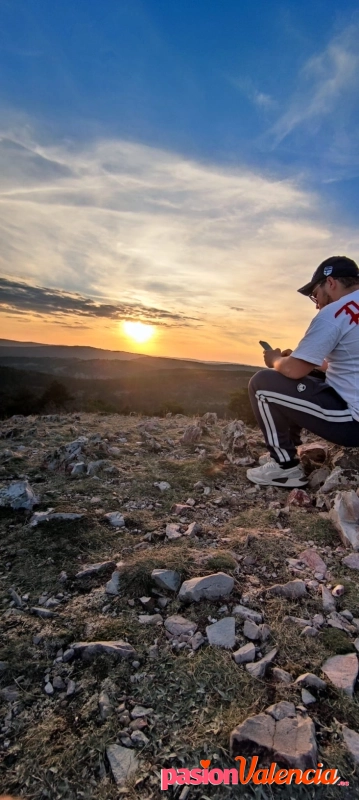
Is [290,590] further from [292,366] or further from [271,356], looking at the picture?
[271,356]

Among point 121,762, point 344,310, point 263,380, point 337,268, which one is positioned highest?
point 337,268

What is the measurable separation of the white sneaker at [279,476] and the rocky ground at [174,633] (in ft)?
0.36

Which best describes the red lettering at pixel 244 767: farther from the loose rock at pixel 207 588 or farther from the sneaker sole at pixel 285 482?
the sneaker sole at pixel 285 482

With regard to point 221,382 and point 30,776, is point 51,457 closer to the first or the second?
point 30,776

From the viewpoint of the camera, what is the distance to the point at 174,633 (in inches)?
68.7

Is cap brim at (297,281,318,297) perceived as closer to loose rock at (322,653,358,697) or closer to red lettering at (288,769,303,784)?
loose rock at (322,653,358,697)

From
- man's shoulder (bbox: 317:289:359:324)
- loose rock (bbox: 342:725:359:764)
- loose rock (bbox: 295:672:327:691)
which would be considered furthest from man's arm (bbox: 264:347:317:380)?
loose rock (bbox: 342:725:359:764)

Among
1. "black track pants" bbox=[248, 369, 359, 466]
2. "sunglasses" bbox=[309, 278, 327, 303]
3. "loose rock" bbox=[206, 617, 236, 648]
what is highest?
"sunglasses" bbox=[309, 278, 327, 303]

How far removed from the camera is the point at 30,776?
1.16 meters

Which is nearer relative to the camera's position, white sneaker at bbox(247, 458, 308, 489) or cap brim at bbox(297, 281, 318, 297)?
cap brim at bbox(297, 281, 318, 297)

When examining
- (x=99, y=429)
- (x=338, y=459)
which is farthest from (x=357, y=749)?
(x=99, y=429)

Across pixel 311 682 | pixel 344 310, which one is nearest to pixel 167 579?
pixel 311 682

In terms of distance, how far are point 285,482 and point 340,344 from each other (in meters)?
1.33

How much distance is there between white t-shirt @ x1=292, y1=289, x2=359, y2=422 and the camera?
2.86 meters
